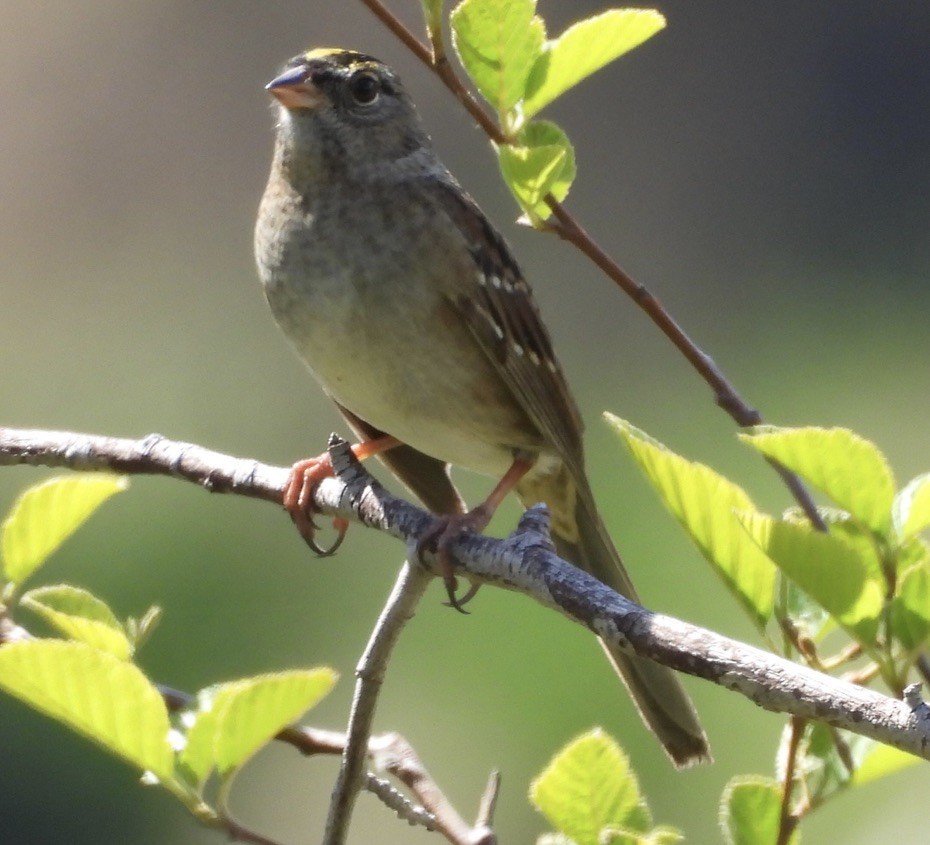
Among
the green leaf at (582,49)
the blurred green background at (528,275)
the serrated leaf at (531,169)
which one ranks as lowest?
the blurred green background at (528,275)

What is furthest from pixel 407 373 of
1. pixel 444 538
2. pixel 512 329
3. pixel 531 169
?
pixel 531 169

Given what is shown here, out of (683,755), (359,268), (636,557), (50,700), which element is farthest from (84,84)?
(50,700)

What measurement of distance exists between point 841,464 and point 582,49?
44 centimetres

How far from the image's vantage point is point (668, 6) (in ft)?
22.1

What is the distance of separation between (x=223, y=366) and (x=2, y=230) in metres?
1.46

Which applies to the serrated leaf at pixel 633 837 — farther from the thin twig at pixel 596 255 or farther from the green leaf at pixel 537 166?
the green leaf at pixel 537 166

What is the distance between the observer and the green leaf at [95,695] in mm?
1007

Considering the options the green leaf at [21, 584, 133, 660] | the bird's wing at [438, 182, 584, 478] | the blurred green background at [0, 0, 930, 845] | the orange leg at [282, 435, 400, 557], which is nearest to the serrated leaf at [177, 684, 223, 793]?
the green leaf at [21, 584, 133, 660]

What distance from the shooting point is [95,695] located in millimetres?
1042

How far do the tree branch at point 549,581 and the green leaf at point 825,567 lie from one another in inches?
2.8

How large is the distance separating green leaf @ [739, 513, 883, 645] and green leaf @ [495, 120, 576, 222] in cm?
34

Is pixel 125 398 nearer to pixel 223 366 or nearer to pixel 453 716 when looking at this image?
pixel 223 366

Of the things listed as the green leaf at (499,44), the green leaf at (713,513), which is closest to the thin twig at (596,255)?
the green leaf at (499,44)

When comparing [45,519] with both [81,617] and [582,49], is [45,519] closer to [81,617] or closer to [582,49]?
[81,617]
